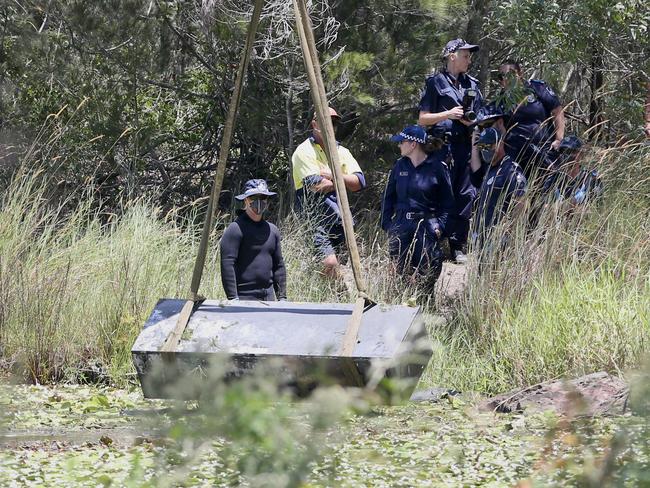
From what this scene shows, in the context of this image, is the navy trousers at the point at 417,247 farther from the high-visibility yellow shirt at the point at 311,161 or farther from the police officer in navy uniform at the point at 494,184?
the high-visibility yellow shirt at the point at 311,161

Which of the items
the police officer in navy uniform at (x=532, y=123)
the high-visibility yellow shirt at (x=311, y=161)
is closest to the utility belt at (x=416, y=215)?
the high-visibility yellow shirt at (x=311, y=161)

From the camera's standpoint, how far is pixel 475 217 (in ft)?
28.3

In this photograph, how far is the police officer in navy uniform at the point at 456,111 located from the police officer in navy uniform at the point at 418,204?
0.22m

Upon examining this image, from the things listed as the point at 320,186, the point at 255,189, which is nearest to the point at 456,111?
the point at 320,186

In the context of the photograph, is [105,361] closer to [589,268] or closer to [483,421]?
[483,421]

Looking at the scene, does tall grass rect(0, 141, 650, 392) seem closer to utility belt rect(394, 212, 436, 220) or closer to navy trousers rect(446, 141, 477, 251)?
utility belt rect(394, 212, 436, 220)

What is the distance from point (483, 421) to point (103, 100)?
23.8 ft

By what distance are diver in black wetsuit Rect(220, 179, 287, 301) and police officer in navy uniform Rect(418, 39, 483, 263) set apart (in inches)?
77.0

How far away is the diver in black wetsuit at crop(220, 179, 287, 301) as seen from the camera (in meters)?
7.39

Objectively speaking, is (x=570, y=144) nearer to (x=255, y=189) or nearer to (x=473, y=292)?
(x=473, y=292)

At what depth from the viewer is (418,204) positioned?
884cm

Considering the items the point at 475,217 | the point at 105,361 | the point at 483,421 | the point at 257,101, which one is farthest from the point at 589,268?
the point at 257,101

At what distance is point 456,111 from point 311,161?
1190 mm

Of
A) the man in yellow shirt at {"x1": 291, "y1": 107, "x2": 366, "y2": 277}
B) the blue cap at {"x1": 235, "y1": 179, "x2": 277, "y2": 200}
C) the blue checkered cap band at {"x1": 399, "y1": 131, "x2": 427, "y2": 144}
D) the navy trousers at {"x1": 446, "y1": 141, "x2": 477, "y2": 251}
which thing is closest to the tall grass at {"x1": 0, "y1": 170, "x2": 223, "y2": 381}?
the man in yellow shirt at {"x1": 291, "y1": 107, "x2": 366, "y2": 277}
